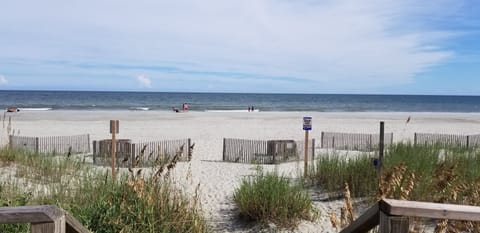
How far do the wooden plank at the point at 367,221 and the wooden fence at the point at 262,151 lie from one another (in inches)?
511

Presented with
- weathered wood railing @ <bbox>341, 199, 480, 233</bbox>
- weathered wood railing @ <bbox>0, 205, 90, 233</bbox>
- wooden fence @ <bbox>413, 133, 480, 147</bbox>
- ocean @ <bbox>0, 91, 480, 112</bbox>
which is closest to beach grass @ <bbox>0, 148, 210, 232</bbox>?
weathered wood railing @ <bbox>0, 205, 90, 233</bbox>

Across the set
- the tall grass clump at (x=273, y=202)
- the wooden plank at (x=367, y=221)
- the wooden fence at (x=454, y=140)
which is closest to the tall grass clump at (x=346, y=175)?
the tall grass clump at (x=273, y=202)

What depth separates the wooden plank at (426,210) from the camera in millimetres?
2014

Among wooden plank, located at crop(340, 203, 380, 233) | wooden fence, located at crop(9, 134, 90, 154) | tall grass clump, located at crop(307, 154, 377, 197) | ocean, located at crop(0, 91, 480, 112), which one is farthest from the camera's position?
ocean, located at crop(0, 91, 480, 112)

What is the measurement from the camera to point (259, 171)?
8000mm

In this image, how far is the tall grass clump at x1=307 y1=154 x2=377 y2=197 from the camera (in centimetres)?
881

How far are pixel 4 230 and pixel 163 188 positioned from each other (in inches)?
64.4

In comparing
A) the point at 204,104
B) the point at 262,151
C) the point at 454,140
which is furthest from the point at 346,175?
the point at 204,104

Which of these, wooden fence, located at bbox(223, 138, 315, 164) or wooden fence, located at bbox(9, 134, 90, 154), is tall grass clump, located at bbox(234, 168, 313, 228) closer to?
wooden fence, located at bbox(223, 138, 315, 164)

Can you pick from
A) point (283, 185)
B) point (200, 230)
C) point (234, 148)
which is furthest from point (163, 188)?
point (234, 148)

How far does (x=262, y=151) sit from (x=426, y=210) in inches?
557

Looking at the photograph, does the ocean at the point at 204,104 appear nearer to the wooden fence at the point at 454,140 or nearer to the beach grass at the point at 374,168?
the wooden fence at the point at 454,140

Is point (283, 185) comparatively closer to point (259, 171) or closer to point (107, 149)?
point (259, 171)

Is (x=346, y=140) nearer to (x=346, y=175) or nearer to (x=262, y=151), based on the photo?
(x=262, y=151)
